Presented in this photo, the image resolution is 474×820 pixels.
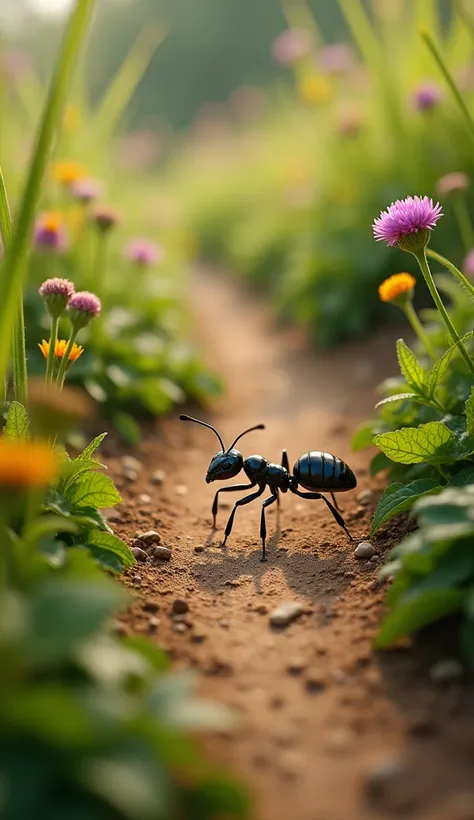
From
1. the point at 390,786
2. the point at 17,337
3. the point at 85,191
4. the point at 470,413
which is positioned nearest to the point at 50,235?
the point at 85,191

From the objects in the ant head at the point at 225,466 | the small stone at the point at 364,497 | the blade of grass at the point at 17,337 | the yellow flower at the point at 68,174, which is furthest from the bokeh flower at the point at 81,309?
the yellow flower at the point at 68,174

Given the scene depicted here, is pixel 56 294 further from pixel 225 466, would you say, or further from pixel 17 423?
pixel 225 466

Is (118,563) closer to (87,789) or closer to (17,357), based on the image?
(17,357)

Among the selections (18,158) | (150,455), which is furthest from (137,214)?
(150,455)

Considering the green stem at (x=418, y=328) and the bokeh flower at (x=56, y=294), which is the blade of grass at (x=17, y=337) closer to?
the bokeh flower at (x=56, y=294)

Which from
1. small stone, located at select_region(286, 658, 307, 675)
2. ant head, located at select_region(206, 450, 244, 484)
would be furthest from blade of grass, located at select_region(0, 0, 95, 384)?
ant head, located at select_region(206, 450, 244, 484)
